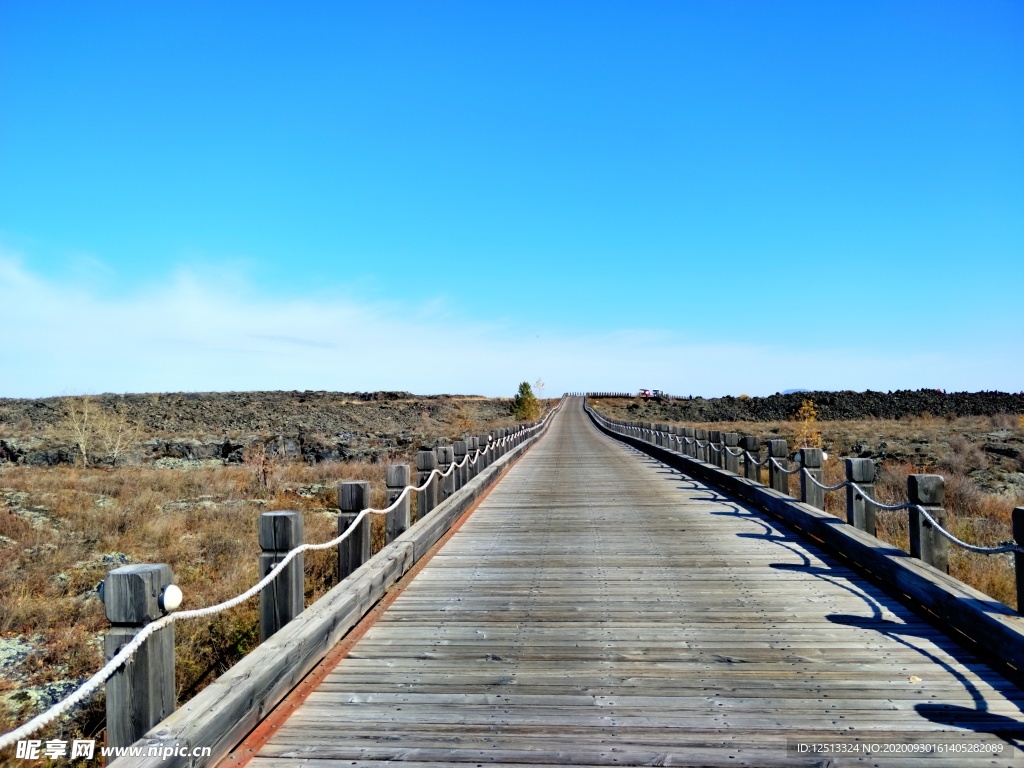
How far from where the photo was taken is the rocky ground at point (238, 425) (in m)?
31.0

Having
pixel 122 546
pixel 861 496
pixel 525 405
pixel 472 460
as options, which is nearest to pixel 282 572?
pixel 861 496

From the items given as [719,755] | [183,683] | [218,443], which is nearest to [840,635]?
[719,755]

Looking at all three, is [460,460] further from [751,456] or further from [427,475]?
[751,456]

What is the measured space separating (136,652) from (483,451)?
13.4m

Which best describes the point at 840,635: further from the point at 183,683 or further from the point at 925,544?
the point at 183,683

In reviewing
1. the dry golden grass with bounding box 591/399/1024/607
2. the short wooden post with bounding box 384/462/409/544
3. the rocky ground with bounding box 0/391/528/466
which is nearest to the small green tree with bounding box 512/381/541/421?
the rocky ground with bounding box 0/391/528/466

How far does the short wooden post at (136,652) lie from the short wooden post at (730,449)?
505 inches

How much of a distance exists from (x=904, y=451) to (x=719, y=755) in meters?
27.2

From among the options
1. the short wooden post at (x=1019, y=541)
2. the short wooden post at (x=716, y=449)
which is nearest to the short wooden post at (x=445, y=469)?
the short wooden post at (x=716, y=449)

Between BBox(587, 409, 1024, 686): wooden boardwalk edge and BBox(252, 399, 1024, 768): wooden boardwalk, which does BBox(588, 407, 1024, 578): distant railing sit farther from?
BBox(252, 399, 1024, 768): wooden boardwalk

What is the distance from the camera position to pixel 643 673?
457 centimetres

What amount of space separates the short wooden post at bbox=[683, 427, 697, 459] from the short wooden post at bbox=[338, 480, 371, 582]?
14567 millimetres

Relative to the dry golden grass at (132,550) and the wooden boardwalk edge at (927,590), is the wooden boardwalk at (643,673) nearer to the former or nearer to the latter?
the wooden boardwalk edge at (927,590)

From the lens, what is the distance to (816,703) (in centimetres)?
408
